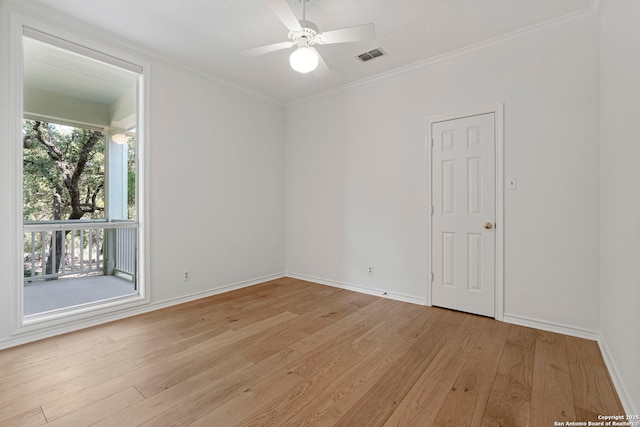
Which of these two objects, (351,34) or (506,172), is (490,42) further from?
(351,34)

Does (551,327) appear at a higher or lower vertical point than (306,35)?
lower

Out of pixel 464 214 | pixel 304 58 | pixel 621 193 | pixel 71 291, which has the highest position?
pixel 304 58

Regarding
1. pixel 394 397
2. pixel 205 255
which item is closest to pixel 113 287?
pixel 205 255

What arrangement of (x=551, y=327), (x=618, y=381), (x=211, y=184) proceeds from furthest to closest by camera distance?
(x=211, y=184) → (x=551, y=327) → (x=618, y=381)

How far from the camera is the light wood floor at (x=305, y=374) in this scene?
5.41ft

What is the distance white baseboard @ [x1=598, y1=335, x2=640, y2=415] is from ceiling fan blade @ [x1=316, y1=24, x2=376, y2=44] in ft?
8.90

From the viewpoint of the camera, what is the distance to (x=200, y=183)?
3.80 metres

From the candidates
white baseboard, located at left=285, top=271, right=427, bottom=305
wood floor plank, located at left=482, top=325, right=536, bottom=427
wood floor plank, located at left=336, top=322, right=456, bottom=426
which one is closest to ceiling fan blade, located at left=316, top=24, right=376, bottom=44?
wood floor plank, located at left=336, top=322, right=456, bottom=426

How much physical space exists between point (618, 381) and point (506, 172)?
72.6 inches

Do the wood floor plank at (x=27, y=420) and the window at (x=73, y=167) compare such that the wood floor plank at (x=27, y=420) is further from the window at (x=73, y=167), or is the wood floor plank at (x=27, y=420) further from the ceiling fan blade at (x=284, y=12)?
the ceiling fan blade at (x=284, y=12)

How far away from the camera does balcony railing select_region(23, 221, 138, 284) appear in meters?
3.13

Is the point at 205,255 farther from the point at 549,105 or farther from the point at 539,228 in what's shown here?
the point at 549,105

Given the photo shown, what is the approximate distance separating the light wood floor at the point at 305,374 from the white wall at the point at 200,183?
800mm

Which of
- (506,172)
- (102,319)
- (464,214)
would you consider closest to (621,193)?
(506,172)
